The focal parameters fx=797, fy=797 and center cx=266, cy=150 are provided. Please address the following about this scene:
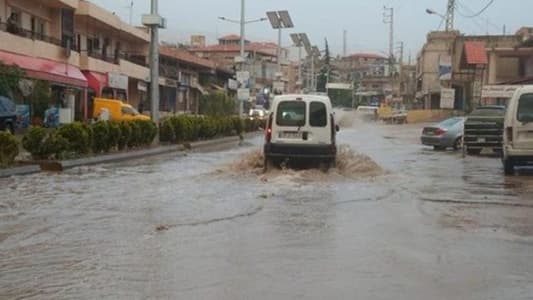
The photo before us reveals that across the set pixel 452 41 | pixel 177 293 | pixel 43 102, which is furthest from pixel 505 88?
pixel 452 41

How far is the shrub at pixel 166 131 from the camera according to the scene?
3069 cm

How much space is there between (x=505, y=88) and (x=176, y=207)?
1103 inches

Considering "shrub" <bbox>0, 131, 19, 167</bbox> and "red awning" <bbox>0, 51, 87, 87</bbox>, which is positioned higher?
"red awning" <bbox>0, 51, 87, 87</bbox>

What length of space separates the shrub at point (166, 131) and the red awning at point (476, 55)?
2965 cm

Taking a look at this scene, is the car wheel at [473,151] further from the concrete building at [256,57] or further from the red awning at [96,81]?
the concrete building at [256,57]

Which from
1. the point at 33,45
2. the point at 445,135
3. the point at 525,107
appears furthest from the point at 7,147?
the point at 33,45

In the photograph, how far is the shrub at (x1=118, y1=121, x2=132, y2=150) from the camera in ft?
79.7

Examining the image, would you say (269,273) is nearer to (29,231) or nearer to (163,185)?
(29,231)

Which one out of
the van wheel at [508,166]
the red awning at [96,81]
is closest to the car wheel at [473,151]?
the van wheel at [508,166]

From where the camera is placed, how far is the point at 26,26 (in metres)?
39.2

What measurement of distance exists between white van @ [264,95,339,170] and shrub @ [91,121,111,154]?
19.7 ft

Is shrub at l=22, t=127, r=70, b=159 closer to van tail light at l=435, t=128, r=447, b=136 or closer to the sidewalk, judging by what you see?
the sidewalk

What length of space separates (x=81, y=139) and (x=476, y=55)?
3963cm

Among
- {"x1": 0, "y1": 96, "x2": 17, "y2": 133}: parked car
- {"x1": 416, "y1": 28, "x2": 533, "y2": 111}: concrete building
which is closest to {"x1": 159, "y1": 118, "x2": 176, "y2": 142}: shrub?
{"x1": 0, "y1": 96, "x2": 17, "y2": 133}: parked car
